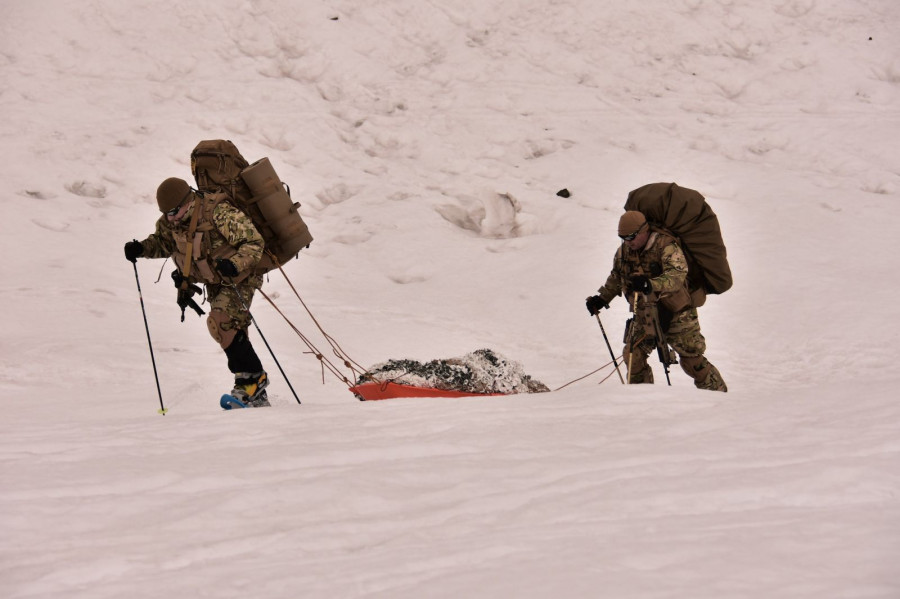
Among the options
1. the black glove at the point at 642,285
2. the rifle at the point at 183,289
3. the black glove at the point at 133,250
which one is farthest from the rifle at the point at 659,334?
the black glove at the point at 133,250

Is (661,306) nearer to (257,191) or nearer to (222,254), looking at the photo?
(257,191)

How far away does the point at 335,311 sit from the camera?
10469 mm

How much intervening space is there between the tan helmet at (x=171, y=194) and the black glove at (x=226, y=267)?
589 mm

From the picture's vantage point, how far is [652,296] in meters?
6.59

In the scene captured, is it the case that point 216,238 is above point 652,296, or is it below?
above

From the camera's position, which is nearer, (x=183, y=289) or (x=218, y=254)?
(x=218, y=254)

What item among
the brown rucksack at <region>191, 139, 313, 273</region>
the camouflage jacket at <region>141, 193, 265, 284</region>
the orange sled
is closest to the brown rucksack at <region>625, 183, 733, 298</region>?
the orange sled

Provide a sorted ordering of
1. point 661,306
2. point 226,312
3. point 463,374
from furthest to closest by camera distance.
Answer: point 463,374 < point 661,306 < point 226,312

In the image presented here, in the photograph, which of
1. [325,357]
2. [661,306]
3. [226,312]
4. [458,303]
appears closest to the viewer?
[226,312]

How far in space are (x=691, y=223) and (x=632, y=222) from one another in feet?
1.86

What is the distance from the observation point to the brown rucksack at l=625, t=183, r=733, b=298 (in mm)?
6477

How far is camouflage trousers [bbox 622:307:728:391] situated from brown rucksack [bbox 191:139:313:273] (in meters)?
3.02

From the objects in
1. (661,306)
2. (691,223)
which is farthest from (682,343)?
(691,223)

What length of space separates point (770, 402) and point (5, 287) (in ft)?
28.1
